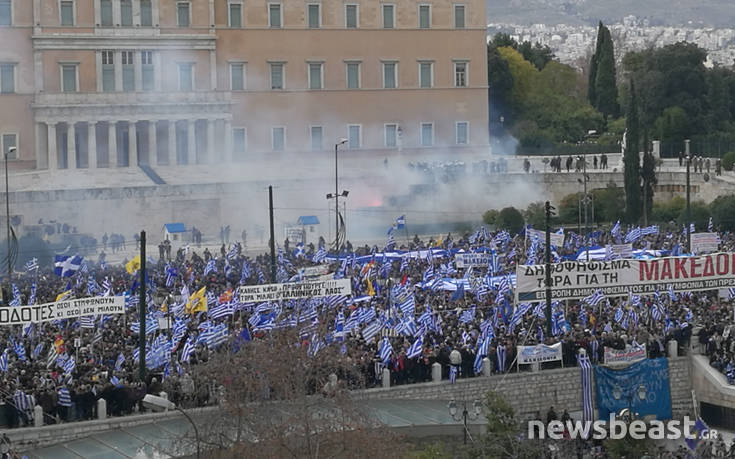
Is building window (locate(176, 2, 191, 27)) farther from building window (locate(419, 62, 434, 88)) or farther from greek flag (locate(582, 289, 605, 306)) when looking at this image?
greek flag (locate(582, 289, 605, 306))

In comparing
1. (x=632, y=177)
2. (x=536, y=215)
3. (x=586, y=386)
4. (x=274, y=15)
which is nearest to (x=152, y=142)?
(x=274, y=15)

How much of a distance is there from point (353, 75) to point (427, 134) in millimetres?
4447

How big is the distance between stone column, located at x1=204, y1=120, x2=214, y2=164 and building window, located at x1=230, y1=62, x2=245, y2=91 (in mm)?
2163

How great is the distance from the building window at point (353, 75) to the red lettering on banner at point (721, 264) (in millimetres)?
41003

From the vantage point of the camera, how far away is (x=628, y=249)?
37.5 metres

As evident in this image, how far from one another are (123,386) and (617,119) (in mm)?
59014

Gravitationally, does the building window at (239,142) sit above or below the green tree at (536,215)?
above

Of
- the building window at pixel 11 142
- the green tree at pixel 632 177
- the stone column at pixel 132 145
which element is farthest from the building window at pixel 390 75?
the green tree at pixel 632 177

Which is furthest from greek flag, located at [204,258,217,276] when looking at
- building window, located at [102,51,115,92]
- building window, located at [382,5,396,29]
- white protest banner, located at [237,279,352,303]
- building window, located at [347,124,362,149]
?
building window, located at [382,5,396,29]

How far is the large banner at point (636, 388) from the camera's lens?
29016 mm

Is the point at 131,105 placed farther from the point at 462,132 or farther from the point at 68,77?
the point at 462,132

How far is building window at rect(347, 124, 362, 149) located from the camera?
7081 centimetres

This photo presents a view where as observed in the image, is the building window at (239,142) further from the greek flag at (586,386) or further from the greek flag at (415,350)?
the greek flag at (586,386)

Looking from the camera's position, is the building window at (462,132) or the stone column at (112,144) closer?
the stone column at (112,144)
